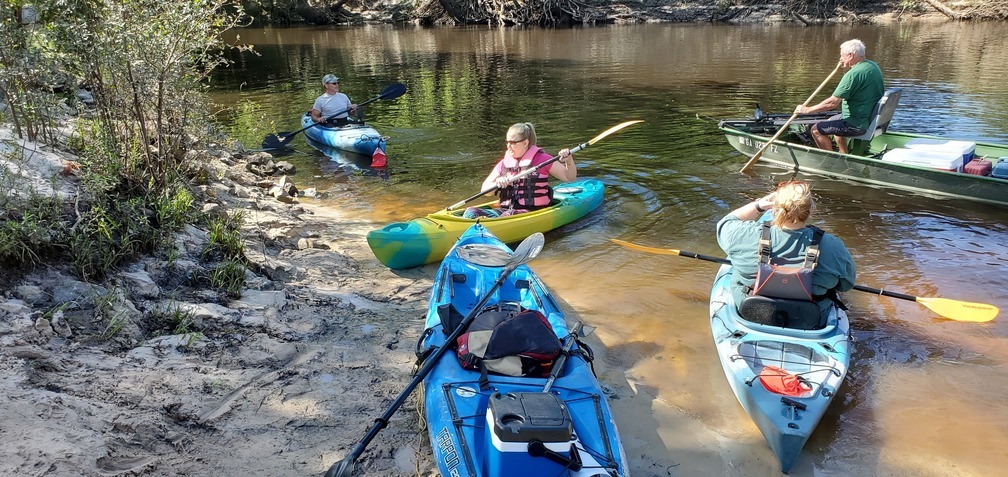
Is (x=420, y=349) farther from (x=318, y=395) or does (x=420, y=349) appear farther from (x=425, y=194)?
(x=425, y=194)

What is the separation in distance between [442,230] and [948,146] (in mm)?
6140

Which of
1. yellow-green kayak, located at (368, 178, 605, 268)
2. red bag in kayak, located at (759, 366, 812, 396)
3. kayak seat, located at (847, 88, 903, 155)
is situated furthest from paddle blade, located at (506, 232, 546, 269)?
kayak seat, located at (847, 88, 903, 155)

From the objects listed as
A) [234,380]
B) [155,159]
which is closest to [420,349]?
[234,380]

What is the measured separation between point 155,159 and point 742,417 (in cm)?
499

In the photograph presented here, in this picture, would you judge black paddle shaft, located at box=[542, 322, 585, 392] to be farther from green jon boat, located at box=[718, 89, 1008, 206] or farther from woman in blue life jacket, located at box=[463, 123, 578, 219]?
green jon boat, located at box=[718, 89, 1008, 206]

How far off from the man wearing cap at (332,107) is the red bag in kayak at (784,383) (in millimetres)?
8563

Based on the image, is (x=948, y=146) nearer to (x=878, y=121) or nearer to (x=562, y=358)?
(x=878, y=121)

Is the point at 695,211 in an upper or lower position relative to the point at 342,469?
lower

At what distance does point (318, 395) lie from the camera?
3645mm

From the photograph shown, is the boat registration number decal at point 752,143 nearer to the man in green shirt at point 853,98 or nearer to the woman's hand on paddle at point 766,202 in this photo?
the man in green shirt at point 853,98

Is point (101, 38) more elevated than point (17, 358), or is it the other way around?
point (101, 38)

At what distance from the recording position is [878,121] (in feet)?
26.6

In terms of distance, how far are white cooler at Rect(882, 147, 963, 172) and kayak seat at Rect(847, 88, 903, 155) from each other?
1.18 ft

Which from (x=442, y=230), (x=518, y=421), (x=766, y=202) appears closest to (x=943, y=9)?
(x=766, y=202)
